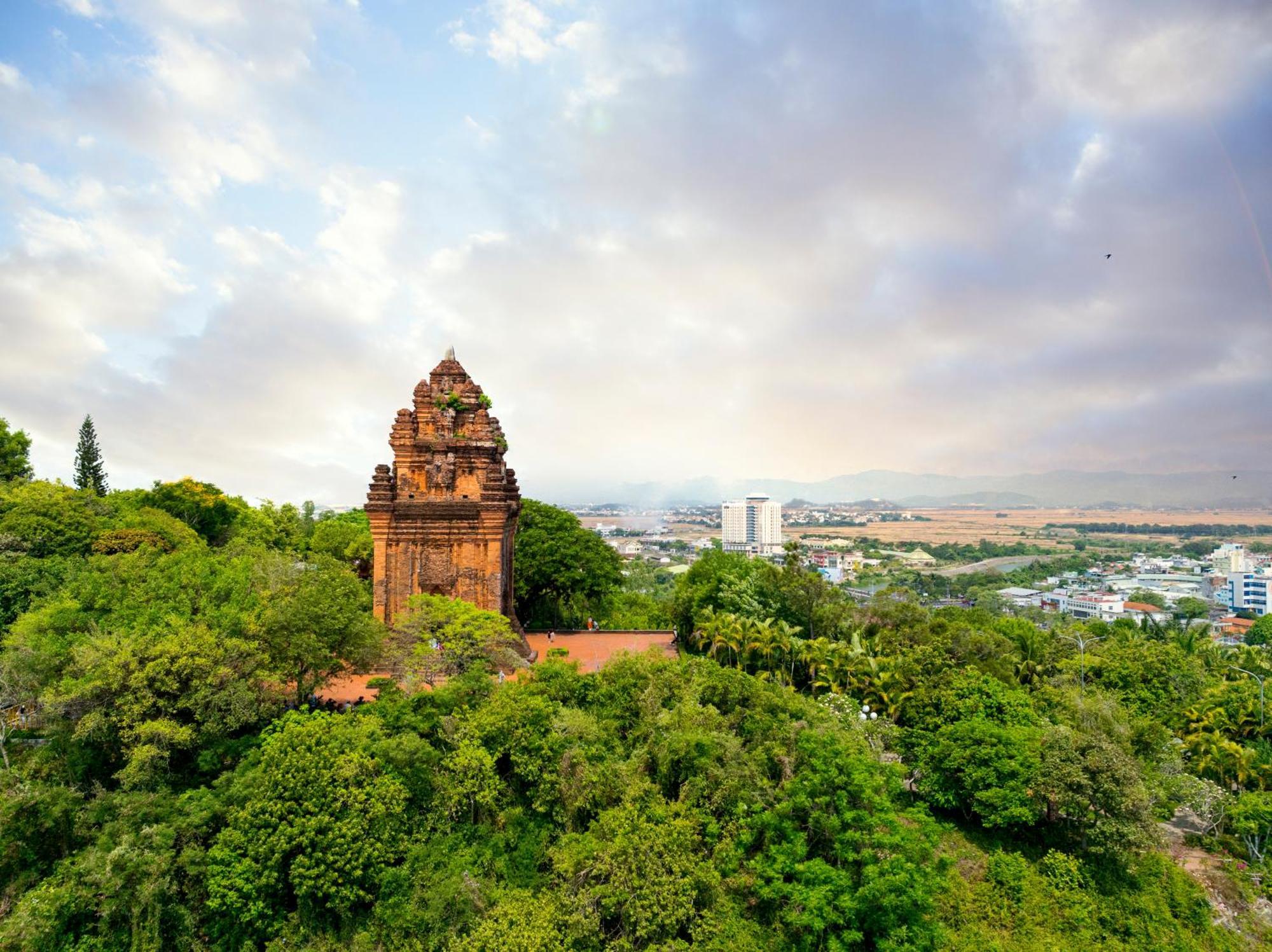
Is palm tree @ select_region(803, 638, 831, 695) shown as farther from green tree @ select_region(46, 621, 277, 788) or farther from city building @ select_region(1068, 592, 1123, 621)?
city building @ select_region(1068, 592, 1123, 621)

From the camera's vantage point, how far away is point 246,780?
13.8 meters

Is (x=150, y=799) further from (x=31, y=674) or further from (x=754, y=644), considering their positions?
(x=754, y=644)

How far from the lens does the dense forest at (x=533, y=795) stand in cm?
→ 1330

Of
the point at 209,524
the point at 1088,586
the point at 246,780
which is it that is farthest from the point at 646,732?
the point at 1088,586

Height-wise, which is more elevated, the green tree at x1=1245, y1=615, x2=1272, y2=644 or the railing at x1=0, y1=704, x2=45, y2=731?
the railing at x1=0, y1=704, x2=45, y2=731

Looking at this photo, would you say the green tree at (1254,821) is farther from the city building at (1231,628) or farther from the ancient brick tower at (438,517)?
the city building at (1231,628)

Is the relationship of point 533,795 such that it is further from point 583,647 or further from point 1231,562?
point 1231,562

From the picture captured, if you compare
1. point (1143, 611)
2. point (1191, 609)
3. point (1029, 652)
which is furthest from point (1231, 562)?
point (1029, 652)

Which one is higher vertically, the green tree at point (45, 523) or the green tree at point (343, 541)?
the green tree at point (45, 523)

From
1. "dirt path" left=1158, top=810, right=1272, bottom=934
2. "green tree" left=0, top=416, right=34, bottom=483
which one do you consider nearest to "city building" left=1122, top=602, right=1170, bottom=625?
"dirt path" left=1158, top=810, right=1272, bottom=934

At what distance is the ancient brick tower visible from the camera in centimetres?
2295

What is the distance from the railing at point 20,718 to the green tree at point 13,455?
3441cm

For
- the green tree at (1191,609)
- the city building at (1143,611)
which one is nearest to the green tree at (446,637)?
the green tree at (1191,609)

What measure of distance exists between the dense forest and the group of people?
0.34m
